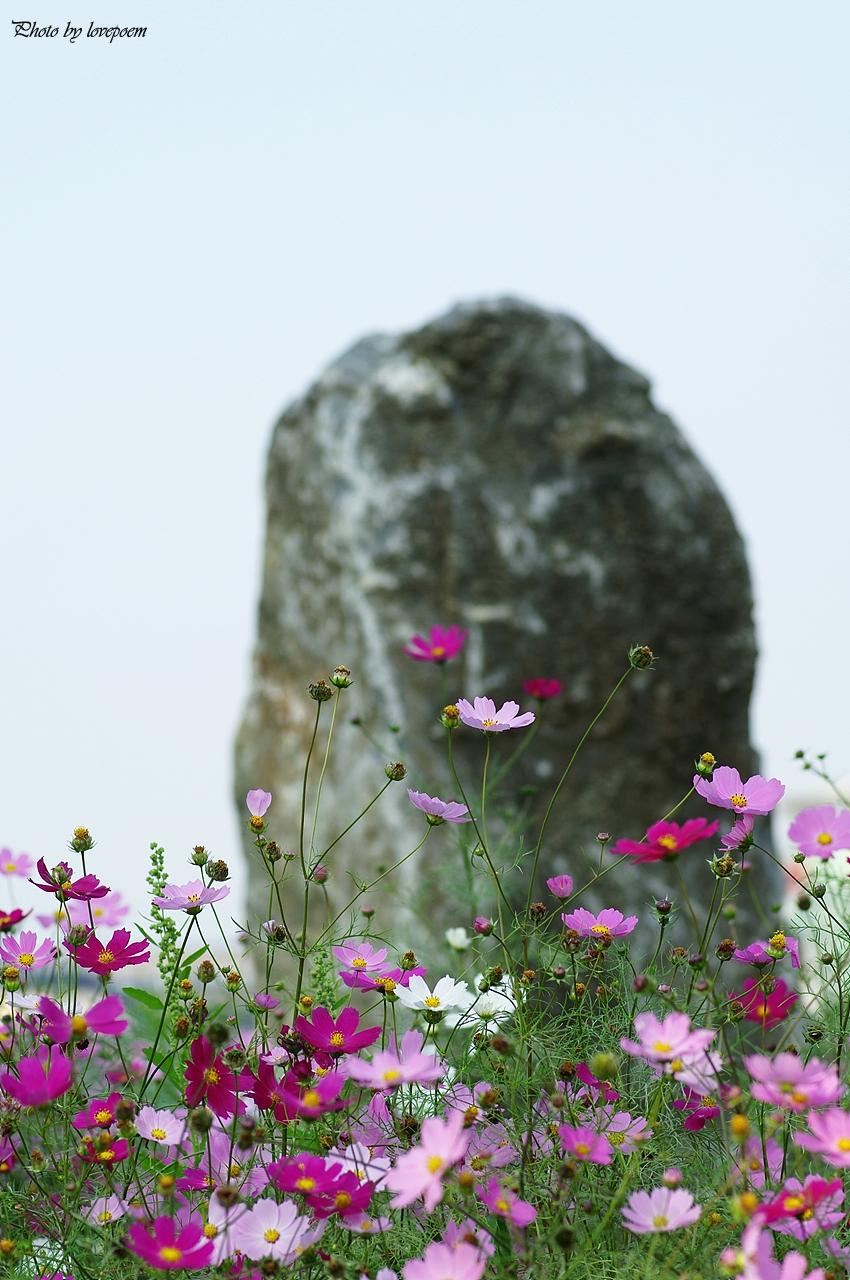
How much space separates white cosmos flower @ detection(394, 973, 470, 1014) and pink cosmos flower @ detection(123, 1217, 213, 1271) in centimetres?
25

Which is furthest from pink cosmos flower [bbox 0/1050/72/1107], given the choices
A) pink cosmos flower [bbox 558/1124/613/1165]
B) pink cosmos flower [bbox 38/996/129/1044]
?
pink cosmos flower [bbox 558/1124/613/1165]

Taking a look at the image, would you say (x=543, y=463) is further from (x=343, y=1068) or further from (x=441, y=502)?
(x=343, y=1068)

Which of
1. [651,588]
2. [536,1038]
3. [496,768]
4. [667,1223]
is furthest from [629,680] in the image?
[667,1223]

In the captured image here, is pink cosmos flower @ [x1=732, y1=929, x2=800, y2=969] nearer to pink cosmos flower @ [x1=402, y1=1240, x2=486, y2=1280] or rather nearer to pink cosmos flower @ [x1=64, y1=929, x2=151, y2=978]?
pink cosmos flower @ [x1=402, y1=1240, x2=486, y2=1280]

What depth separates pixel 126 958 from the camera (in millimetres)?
1085

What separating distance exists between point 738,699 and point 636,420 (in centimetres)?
108

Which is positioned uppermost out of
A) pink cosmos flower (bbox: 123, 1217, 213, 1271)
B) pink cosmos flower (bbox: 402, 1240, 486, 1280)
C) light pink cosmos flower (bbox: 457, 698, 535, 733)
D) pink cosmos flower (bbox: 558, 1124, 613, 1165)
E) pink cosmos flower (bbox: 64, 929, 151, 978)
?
light pink cosmos flower (bbox: 457, 698, 535, 733)

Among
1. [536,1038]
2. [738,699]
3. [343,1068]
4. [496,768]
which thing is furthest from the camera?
[738,699]

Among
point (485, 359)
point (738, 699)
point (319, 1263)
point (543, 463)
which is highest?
point (485, 359)

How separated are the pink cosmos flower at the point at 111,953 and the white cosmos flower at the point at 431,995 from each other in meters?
0.26

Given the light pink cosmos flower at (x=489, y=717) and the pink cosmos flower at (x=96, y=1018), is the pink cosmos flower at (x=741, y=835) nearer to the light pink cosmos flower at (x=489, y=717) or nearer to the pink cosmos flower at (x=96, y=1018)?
the light pink cosmos flower at (x=489, y=717)

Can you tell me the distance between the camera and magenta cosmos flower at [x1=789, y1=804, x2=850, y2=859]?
99 cm

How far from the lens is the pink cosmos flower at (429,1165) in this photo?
2.28 feet

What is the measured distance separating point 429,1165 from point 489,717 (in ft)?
1.52
